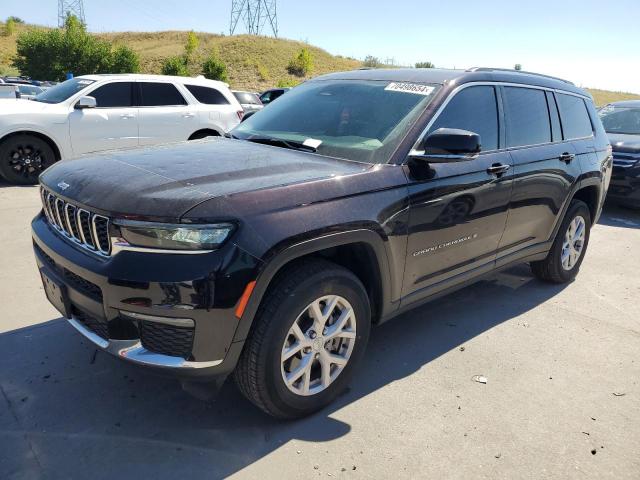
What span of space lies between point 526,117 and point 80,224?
10.7 ft

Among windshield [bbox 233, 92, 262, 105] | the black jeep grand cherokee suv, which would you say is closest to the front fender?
the black jeep grand cherokee suv

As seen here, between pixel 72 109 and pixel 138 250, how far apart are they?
700 centimetres

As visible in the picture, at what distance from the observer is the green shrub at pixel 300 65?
58469mm

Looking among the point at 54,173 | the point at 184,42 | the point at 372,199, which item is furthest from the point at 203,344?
the point at 184,42

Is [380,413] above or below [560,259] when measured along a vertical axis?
below

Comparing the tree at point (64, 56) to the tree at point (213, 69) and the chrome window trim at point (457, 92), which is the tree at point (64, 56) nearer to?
the tree at point (213, 69)

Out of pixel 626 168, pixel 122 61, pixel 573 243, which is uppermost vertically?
pixel 122 61

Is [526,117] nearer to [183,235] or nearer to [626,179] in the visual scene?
[183,235]

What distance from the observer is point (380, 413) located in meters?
2.84

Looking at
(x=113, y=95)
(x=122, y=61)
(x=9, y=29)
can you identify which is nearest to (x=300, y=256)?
(x=113, y=95)

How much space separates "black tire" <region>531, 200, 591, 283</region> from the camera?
4.63m

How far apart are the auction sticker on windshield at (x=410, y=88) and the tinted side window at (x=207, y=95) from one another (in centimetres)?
659

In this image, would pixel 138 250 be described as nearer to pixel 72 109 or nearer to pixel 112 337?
pixel 112 337

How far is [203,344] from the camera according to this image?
221 cm
